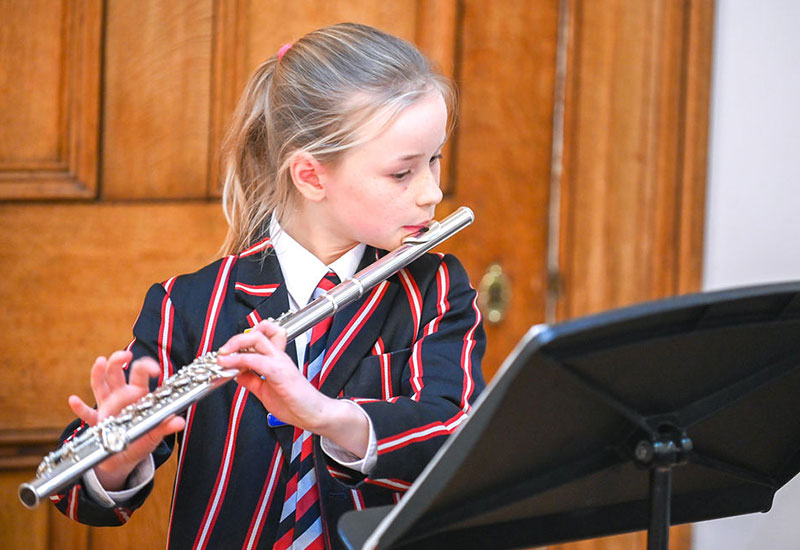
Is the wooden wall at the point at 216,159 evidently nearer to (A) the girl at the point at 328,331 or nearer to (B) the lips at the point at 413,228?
(A) the girl at the point at 328,331

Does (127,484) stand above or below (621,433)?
below

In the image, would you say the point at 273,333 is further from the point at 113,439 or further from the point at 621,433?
the point at 621,433

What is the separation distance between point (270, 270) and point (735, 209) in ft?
3.28

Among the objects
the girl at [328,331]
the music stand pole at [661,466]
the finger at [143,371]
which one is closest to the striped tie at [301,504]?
the girl at [328,331]

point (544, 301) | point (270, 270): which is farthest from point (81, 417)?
point (544, 301)

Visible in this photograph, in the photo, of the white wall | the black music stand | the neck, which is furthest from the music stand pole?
the white wall

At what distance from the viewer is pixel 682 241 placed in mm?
1801

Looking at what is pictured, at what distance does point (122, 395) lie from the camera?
99cm

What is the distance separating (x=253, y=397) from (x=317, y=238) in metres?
0.20

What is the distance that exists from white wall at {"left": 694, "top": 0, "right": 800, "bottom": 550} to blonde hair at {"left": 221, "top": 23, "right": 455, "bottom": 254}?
0.79m

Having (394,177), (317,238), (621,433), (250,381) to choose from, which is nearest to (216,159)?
(317,238)

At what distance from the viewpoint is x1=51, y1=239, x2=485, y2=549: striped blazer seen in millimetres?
1098

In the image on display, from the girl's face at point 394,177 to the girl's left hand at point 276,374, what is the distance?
19cm

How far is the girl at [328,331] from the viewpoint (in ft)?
3.50
